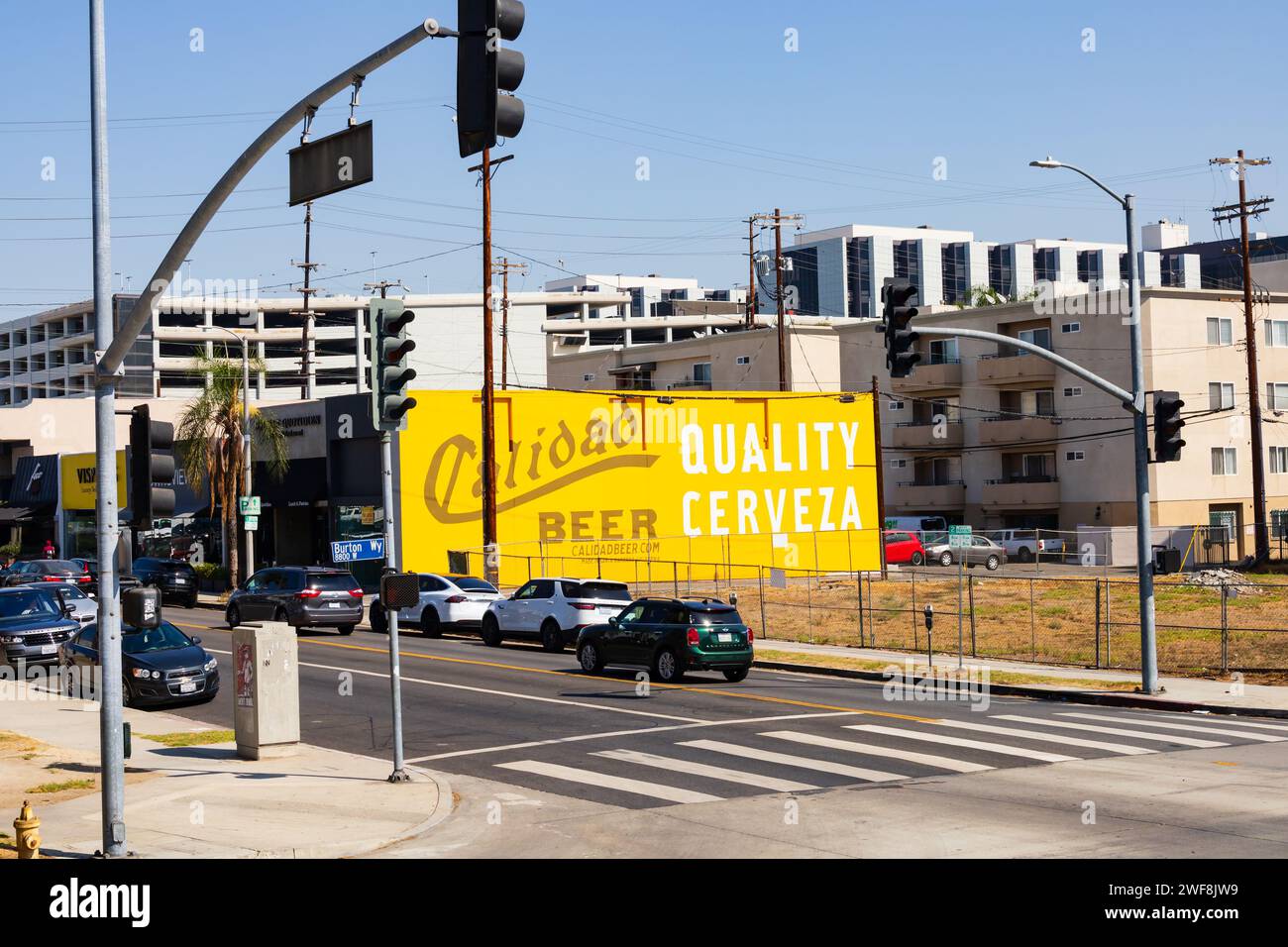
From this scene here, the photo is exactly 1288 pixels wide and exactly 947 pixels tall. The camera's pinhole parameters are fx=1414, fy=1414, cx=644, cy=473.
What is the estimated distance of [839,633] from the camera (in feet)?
124

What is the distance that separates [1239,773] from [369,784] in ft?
34.4

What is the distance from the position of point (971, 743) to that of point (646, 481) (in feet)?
119

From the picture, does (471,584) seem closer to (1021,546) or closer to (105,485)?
(105,485)

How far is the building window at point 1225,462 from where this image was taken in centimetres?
6962

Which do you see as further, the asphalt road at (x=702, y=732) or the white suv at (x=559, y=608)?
the white suv at (x=559, y=608)

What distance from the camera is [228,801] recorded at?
15.7m

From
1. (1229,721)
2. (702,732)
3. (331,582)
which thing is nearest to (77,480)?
(331,582)

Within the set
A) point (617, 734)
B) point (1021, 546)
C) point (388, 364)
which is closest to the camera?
point (388, 364)

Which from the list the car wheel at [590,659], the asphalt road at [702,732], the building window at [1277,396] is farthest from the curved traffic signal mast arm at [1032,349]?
the building window at [1277,396]

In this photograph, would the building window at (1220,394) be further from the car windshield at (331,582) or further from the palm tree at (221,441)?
the car windshield at (331,582)

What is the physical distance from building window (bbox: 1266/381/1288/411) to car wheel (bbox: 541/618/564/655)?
5016 cm

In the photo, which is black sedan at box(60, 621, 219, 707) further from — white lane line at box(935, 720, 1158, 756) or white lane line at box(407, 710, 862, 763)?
white lane line at box(935, 720, 1158, 756)

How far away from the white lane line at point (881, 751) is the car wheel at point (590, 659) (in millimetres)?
8067
